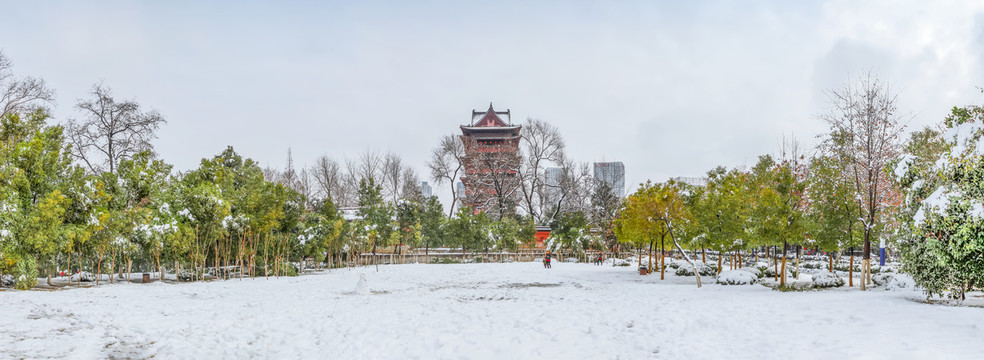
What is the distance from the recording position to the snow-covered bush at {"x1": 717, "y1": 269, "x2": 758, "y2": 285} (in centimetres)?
2156

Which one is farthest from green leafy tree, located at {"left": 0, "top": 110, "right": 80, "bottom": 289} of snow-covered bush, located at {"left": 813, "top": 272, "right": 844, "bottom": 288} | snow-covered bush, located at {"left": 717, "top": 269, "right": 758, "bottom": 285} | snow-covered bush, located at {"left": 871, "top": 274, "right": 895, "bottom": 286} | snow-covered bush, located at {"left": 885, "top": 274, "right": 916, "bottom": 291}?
snow-covered bush, located at {"left": 871, "top": 274, "right": 895, "bottom": 286}

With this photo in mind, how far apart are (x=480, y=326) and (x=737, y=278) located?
45.6 ft

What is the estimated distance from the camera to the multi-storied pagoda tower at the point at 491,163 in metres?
51.1

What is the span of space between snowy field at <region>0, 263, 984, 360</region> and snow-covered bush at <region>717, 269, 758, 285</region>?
426 centimetres

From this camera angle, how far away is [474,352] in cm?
970

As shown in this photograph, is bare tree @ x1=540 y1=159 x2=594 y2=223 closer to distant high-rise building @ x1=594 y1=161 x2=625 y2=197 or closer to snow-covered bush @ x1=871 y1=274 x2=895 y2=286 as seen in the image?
distant high-rise building @ x1=594 y1=161 x2=625 y2=197

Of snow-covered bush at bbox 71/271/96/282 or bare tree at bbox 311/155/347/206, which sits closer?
snow-covered bush at bbox 71/271/96/282

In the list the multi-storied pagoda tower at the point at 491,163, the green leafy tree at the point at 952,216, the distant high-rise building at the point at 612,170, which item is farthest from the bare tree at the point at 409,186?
the green leafy tree at the point at 952,216

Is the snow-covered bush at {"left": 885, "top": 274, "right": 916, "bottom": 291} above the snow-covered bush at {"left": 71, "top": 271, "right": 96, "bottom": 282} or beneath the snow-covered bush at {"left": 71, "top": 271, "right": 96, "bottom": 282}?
above

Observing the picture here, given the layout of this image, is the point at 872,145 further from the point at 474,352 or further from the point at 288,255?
the point at 288,255

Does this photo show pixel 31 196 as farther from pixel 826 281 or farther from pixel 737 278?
pixel 826 281

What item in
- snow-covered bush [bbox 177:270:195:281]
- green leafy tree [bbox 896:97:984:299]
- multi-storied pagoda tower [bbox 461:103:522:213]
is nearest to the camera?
green leafy tree [bbox 896:97:984:299]

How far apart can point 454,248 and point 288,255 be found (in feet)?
74.2

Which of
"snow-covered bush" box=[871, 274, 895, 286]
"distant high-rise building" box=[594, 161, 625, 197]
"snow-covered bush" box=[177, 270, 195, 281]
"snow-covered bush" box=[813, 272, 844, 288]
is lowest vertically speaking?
"snow-covered bush" box=[177, 270, 195, 281]
